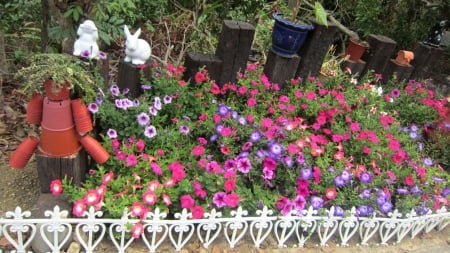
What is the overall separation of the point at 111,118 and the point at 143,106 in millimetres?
188

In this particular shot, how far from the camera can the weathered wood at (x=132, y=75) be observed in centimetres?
233

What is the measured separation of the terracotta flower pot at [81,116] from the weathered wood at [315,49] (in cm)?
175

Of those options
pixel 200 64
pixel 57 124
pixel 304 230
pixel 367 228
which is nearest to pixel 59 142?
pixel 57 124

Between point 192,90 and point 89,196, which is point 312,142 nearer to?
point 192,90

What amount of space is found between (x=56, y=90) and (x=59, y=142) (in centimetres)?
27

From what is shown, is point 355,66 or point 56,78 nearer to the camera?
point 56,78

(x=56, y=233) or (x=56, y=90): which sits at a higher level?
(x=56, y=90)

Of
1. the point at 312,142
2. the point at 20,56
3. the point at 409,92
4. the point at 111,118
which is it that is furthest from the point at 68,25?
the point at 409,92

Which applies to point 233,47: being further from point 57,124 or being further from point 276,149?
point 57,124

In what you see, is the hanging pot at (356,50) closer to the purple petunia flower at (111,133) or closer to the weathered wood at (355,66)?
the weathered wood at (355,66)

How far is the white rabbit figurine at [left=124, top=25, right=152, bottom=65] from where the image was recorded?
88.5 inches

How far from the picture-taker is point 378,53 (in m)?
3.46

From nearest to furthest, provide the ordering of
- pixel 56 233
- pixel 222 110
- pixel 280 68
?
pixel 56 233, pixel 222 110, pixel 280 68

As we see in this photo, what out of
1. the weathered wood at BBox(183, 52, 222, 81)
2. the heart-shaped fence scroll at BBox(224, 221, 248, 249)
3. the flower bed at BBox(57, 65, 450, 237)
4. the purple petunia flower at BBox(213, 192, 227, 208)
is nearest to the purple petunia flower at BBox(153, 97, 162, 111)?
the flower bed at BBox(57, 65, 450, 237)
